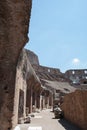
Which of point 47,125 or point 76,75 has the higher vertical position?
point 76,75

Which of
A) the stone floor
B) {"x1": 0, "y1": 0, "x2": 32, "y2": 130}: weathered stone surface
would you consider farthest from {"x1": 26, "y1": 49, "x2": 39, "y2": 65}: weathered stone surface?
{"x1": 0, "y1": 0, "x2": 32, "y2": 130}: weathered stone surface

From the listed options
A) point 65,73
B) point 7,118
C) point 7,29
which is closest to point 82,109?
point 7,118

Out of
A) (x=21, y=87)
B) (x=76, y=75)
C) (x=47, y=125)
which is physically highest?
(x=76, y=75)

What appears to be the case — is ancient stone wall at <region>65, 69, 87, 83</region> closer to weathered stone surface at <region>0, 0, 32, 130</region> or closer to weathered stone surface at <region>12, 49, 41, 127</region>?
weathered stone surface at <region>12, 49, 41, 127</region>

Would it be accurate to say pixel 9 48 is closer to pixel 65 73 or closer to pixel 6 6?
pixel 6 6

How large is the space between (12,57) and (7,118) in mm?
1404

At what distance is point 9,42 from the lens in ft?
15.3

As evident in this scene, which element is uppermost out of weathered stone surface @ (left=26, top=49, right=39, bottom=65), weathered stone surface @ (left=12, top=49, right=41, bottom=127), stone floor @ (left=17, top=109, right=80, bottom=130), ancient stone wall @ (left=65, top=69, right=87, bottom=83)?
weathered stone surface @ (left=26, top=49, right=39, bottom=65)

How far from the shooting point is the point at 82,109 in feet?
32.9

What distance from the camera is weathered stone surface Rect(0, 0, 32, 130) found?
14.4 ft

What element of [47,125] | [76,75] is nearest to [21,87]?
[47,125]

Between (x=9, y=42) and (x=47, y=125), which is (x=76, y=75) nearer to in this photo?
(x=47, y=125)

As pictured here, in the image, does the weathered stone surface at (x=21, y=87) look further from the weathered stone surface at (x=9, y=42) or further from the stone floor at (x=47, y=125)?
the weathered stone surface at (x=9, y=42)

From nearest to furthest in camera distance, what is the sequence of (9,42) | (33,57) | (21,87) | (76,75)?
(9,42) < (21,87) < (33,57) < (76,75)
